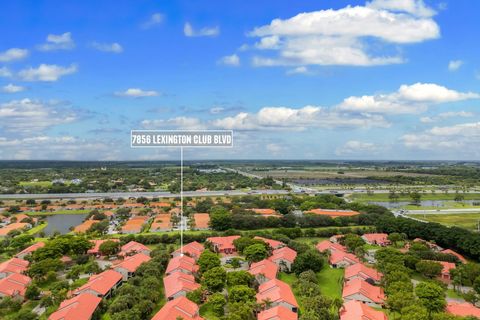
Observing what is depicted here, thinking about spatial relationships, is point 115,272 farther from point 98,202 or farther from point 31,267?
point 98,202

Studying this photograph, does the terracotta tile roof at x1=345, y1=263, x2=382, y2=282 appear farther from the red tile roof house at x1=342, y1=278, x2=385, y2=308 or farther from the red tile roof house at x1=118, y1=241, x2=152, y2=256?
the red tile roof house at x1=118, y1=241, x2=152, y2=256

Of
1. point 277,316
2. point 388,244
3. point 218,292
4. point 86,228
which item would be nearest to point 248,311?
point 277,316

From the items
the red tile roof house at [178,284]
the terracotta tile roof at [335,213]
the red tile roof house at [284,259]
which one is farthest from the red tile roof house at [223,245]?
the terracotta tile roof at [335,213]

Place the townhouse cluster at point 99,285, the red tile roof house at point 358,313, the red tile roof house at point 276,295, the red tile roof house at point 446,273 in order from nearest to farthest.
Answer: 1. the red tile roof house at point 358,313
2. the townhouse cluster at point 99,285
3. the red tile roof house at point 276,295
4. the red tile roof house at point 446,273

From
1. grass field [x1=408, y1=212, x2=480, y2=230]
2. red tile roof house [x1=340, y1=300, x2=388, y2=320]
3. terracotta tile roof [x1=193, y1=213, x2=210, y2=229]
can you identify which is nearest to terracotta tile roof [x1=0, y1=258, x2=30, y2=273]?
terracotta tile roof [x1=193, y1=213, x2=210, y2=229]

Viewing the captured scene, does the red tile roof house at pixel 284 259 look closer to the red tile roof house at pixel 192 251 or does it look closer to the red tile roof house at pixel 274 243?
the red tile roof house at pixel 274 243

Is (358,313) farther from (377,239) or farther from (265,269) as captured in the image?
(377,239)
